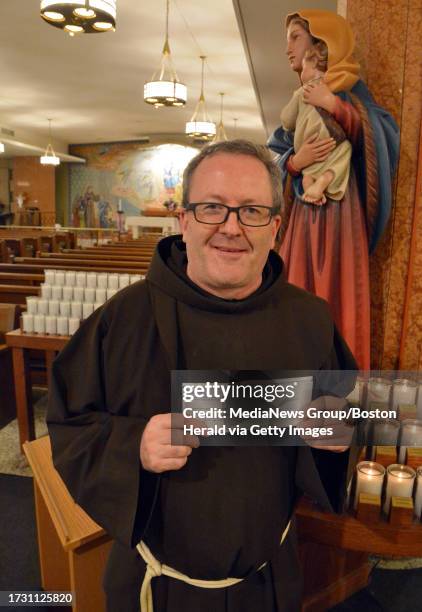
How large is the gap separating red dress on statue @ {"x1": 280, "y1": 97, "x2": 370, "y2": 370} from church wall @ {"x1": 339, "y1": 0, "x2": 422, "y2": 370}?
250mm

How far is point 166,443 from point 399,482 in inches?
37.6

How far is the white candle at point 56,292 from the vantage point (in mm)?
3350

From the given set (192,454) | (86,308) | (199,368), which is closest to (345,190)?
(199,368)

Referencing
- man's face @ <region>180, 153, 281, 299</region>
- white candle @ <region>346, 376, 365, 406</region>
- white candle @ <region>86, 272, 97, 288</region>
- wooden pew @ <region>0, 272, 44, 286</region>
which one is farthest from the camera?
wooden pew @ <region>0, 272, 44, 286</region>

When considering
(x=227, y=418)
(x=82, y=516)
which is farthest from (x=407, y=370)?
(x=82, y=516)

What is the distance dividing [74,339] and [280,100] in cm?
831

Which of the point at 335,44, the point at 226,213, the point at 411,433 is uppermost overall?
the point at 335,44

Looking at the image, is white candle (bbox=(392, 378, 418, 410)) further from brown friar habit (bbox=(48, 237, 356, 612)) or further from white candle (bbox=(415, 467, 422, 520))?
brown friar habit (bbox=(48, 237, 356, 612))

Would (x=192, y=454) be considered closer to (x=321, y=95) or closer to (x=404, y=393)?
(x=404, y=393)

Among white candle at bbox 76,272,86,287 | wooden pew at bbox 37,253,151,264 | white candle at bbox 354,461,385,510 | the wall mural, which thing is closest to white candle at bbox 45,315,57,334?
white candle at bbox 76,272,86,287

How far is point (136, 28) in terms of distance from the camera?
22.8ft

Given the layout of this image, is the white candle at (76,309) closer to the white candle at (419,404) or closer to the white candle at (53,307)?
the white candle at (53,307)

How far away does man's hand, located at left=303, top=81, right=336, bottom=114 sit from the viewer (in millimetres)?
1675

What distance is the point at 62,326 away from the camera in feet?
10.2
